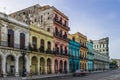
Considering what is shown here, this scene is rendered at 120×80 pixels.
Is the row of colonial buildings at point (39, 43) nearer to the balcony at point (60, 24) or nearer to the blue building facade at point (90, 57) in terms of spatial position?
the balcony at point (60, 24)

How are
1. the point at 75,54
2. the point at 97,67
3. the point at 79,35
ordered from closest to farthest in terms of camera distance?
the point at 75,54, the point at 79,35, the point at 97,67

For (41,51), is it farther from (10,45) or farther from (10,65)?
(10,45)

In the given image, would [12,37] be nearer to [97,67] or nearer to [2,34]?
[2,34]

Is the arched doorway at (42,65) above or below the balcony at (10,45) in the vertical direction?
below

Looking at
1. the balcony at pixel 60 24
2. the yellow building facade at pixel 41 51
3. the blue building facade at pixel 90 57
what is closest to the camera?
the yellow building facade at pixel 41 51

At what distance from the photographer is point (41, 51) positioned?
47.2m

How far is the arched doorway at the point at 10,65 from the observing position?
129 ft

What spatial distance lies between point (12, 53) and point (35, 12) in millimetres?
21344

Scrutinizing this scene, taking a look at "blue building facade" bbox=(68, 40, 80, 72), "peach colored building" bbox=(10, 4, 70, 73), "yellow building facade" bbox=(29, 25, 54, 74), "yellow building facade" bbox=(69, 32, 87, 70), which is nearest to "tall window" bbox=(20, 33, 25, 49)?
"yellow building facade" bbox=(29, 25, 54, 74)

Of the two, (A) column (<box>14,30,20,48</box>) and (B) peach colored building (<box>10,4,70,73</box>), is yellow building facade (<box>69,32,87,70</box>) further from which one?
(A) column (<box>14,30,20,48</box>)

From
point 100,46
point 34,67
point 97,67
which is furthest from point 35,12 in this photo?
point 100,46

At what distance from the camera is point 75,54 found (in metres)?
67.3

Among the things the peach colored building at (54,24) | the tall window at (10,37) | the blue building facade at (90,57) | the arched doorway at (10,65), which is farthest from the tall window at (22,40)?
the blue building facade at (90,57)

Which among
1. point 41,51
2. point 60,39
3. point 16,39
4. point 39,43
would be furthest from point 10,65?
point 60,39
